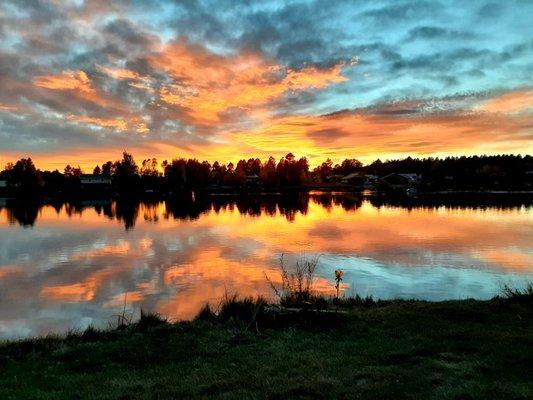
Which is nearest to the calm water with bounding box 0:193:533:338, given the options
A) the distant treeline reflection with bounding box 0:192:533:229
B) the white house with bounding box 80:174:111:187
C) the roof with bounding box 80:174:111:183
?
the distant treeline reflection with bounding box 0:192:533:229

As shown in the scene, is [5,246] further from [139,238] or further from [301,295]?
[301,295]

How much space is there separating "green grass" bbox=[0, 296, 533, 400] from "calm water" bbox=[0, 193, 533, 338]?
488 centimetres

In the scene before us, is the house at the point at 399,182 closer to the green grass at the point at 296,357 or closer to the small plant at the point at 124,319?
the small plant at the point at 124,319

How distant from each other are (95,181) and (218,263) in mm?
176483

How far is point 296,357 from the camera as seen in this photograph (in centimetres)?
855

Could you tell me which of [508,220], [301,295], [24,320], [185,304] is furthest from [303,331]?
[508,220]

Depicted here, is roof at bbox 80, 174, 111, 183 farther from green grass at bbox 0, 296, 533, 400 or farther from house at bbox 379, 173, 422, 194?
green grass at bbox 0, 296, 533, 400

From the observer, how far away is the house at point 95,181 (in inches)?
6924

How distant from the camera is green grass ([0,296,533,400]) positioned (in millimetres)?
6957

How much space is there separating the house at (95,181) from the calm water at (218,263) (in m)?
137

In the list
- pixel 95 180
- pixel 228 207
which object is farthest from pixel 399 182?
pixel 228 207

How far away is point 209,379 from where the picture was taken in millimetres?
7500

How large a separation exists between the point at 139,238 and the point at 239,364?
30.4 m

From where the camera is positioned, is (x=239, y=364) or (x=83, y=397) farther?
(x=239, y=364)
